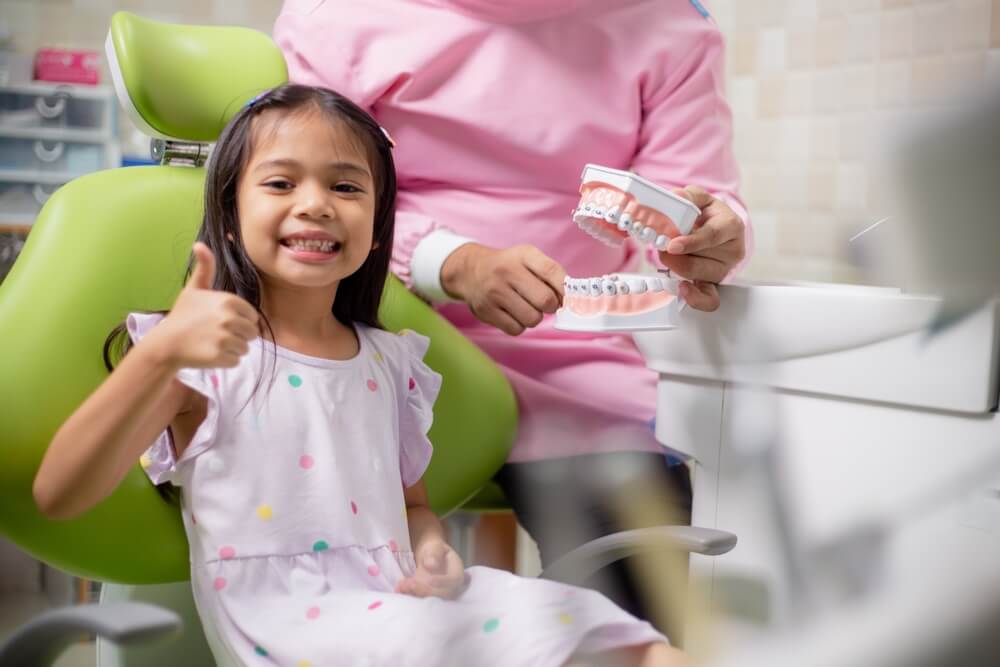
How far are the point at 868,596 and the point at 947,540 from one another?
31mm

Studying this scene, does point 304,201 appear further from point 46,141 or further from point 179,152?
point 46,141

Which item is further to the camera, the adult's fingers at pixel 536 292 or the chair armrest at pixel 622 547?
the adult's fingers at pixel 536 292

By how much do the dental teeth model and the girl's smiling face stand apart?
14 cm

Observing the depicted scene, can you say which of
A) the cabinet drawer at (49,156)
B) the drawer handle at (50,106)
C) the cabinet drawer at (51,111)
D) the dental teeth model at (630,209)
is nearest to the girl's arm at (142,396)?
the dental teeth model at (630,209)

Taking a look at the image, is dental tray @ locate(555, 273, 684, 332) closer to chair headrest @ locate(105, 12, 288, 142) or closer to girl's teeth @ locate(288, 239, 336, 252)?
girl's teeth @ locate(288, 239, 336, 252)

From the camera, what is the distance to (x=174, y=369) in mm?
473

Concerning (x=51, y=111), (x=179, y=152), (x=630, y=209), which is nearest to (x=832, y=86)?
(x=630, y=209)

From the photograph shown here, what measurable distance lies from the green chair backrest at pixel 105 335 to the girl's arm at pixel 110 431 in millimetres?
58

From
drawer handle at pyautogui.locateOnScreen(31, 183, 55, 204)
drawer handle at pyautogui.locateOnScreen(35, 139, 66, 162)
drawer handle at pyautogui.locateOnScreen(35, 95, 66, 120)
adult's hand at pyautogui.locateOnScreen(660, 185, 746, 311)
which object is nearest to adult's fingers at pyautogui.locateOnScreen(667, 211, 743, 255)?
adult's hand at pyautogui.locateOnScreen(660, 185, 746, 311)

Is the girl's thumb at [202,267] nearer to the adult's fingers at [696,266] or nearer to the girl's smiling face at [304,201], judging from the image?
the girl's smiling face at [304,201]

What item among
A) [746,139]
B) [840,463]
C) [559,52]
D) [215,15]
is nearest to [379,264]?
[559,52]

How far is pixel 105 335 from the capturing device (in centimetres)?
67

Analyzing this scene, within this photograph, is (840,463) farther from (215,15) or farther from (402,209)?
(215,15)

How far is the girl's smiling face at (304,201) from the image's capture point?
0.60 meters
